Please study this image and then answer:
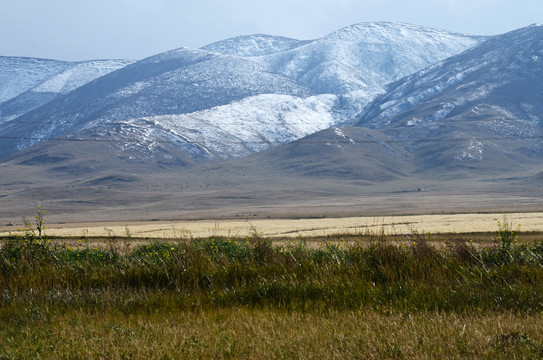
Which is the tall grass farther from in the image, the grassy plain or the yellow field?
the yellow field

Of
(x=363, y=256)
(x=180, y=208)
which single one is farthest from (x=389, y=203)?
(x=363, y=256)

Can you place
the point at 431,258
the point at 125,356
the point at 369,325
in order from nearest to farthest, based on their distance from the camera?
the point at 125,356
the point at 369,325
the point at 431,258

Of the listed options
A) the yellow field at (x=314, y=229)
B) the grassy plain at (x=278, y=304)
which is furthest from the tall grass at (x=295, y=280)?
the yellow field at (x=314, y=229)

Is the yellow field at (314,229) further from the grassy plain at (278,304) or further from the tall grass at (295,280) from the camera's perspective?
the grassy plain at (278,304)

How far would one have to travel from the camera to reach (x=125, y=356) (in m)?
9.06

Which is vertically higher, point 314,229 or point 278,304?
point 278,304

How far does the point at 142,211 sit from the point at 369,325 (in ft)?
479

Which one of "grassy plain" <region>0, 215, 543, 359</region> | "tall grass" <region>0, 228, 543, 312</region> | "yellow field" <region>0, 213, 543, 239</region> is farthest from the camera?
"yellow field" <region>0, 213, 543, 239</region>

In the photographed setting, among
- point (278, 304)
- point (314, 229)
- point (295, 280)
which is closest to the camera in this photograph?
point (278, 304)

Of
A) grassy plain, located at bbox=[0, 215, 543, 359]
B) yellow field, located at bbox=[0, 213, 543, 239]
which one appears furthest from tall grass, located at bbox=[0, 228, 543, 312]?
yellow field, located at bbox=[0, 213, 543, 239]

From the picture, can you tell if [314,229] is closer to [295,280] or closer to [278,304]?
[295,280]

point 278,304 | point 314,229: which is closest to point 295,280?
point 278,304

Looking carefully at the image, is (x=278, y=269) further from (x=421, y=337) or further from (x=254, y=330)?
(x=421, y=337)

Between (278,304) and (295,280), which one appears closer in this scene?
(278,304)
